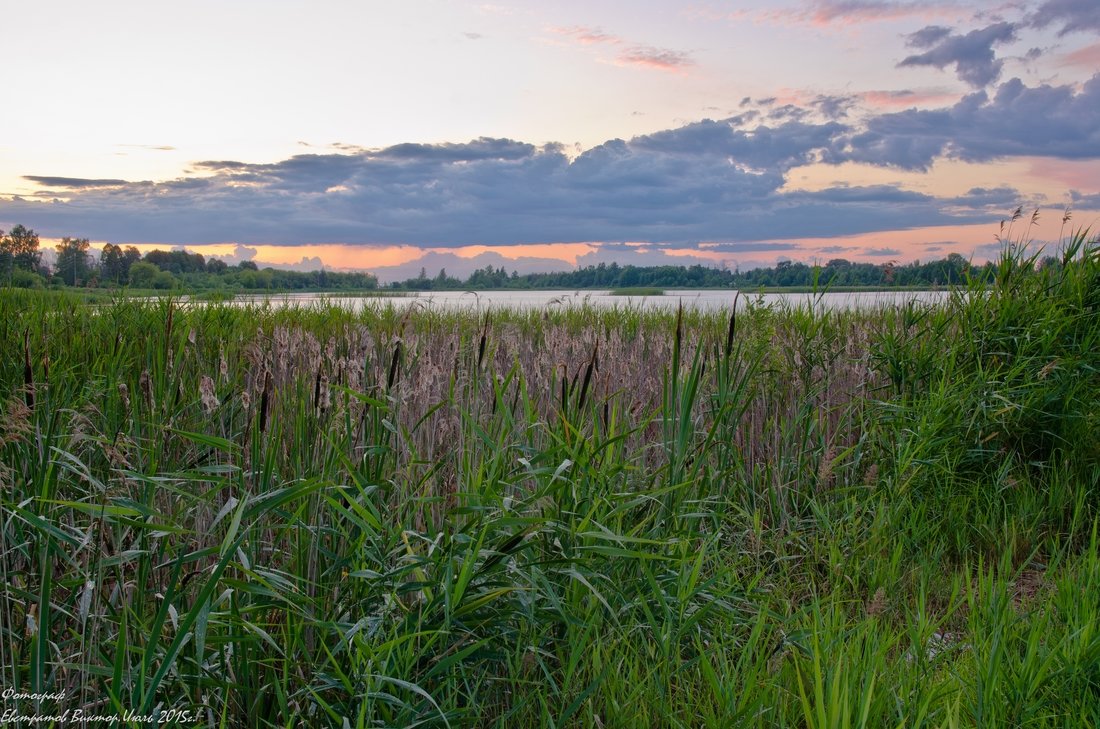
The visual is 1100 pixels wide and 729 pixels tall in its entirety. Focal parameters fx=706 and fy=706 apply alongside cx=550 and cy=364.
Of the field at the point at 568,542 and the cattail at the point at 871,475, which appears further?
the cattail at the point at 871,475

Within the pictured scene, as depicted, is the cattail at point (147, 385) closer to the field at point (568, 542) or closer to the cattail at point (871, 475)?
the field at point (568, 542)

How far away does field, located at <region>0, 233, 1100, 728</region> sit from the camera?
6.37 feet

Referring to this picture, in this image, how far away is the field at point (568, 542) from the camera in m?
1.94

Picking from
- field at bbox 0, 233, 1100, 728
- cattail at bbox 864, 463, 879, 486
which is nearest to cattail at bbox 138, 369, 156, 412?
field at bbox 0, 233, 1100, 728

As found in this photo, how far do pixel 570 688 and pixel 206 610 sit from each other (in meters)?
1.10

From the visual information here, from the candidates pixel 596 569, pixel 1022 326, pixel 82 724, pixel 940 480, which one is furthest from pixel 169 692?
pixel 1022 326

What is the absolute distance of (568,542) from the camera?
2.25 meters

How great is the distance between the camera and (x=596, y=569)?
2.40 m

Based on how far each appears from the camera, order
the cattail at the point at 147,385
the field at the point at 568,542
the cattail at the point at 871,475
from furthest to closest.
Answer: the cattail at the point at 871,475
the cattail at the point at 147,385
the field at the point at 568,542

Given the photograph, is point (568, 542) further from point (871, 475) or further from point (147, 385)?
point (871, 475)

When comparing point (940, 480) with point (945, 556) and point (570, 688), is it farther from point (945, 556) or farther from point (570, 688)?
point (570, 688)

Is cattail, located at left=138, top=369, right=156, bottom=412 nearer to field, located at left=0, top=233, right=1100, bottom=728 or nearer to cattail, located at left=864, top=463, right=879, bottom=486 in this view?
field, located at left=0, top=233, right=1100, bottom=728

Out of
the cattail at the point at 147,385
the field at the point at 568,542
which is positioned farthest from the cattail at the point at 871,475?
the cattail at the point at 147,385

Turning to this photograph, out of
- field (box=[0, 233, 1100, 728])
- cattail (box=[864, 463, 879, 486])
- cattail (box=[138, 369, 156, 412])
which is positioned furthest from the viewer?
cattail (box=[864, 463, 879, 486])
